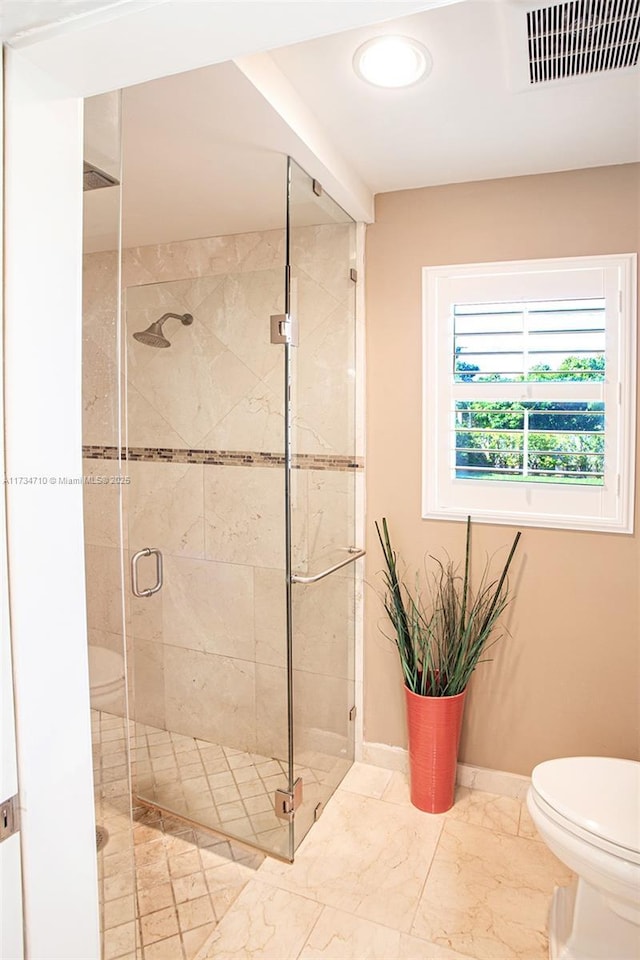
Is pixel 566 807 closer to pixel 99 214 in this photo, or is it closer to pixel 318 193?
pixel 99 214

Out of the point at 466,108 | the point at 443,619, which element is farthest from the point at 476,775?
the point at 466,108

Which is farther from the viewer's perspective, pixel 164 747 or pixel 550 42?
pixel 164 747

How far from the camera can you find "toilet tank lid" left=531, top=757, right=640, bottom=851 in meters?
1.56

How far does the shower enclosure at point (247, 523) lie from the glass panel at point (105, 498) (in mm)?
893

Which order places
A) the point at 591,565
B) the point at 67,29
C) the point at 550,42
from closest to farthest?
the point at 67,29 < the point at 550,42 < the point at 591,565

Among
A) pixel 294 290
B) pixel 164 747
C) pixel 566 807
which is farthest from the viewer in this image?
pixel 164 747

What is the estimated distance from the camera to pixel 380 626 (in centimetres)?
253

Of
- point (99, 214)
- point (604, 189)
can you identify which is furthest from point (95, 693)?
point (604, 189)

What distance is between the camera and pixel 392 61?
5.00 feet

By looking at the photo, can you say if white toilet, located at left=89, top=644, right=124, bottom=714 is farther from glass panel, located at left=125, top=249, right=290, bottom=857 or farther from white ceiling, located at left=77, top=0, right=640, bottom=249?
glass panel, located at left=125, top=249, right=290, bottom=857

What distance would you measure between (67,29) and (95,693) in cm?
101

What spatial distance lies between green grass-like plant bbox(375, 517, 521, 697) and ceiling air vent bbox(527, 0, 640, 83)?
1.42 meters

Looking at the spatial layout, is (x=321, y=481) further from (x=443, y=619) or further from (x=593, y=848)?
(x=593, y=848)

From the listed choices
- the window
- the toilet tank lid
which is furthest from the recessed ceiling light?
the toilet tank lid
